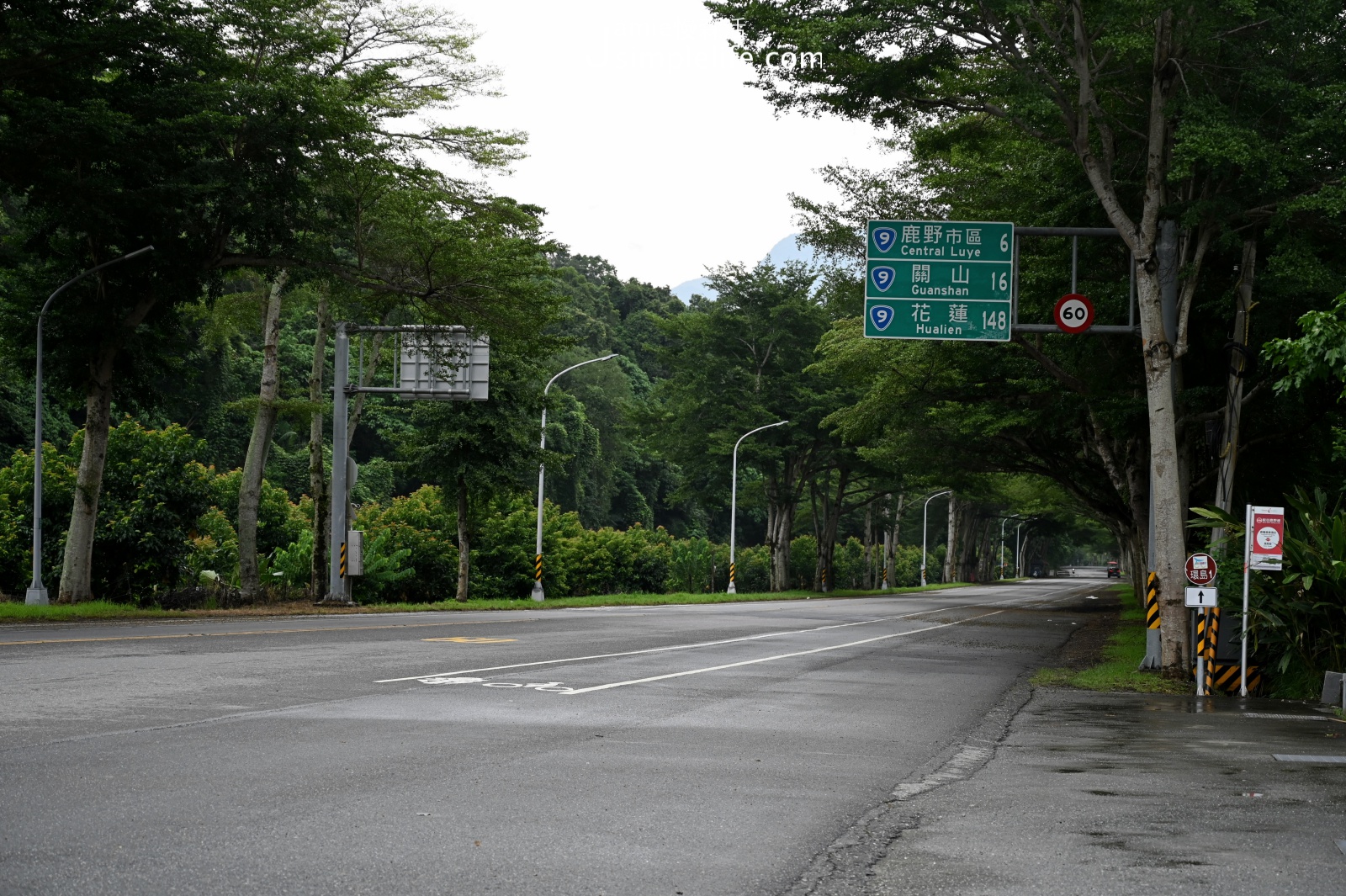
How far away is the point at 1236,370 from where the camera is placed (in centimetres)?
A: 2044

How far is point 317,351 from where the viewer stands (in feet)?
117

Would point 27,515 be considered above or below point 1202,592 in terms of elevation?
above

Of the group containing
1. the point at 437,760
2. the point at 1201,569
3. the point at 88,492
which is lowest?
the point at 437,760

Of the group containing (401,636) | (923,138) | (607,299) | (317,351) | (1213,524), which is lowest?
(401,636)

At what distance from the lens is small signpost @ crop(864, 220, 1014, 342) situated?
2200 centimetres

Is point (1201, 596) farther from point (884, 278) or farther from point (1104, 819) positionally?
point (1104, 819)

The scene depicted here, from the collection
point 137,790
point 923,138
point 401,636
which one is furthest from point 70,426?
point 137,790

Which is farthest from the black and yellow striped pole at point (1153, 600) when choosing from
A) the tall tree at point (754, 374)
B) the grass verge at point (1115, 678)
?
the tall tree at point (754, 374)

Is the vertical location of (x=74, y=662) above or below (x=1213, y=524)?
below

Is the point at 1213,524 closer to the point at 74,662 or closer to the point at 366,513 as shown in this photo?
the point at 74,662

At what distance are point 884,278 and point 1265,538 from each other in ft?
25.5

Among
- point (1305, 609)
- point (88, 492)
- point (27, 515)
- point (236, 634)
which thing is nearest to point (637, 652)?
point (236, 634)

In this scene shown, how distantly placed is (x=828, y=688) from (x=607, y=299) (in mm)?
94097

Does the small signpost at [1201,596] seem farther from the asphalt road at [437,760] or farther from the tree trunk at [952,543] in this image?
the tree trunk at [952,543]
